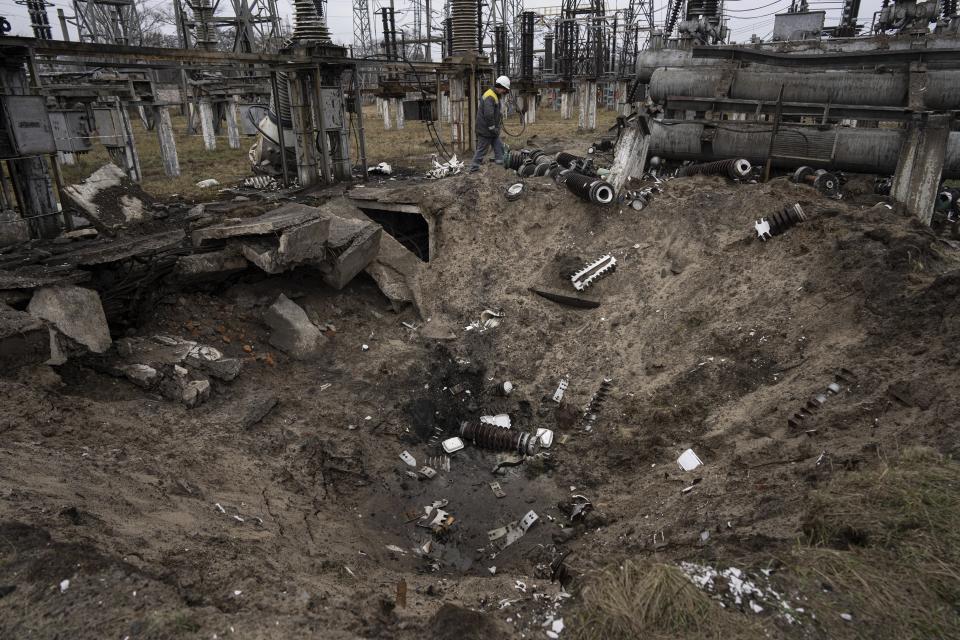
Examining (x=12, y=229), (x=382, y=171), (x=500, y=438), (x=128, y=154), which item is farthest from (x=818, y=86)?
(x=128, y=154)

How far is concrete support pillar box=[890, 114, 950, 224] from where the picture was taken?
7074 mm

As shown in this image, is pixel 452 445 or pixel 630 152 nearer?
pixel 452 445

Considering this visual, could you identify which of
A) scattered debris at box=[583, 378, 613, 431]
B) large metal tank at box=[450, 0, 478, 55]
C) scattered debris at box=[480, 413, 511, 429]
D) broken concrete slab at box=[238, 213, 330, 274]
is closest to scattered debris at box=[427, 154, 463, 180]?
broken concrete slab at box=[238, 213, 330, 274]

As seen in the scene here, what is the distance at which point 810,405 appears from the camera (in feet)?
15.4

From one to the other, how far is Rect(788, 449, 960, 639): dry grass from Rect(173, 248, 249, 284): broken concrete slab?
21.9 feet

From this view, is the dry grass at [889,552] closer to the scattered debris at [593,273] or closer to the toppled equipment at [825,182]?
the scattered debris at [593,273]

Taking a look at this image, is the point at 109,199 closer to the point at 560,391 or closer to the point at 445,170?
the point at 445,170

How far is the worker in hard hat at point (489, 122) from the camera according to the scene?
426 inches

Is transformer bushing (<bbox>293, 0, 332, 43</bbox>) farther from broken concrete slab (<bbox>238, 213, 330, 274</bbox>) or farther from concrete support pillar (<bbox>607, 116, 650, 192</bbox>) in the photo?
concrete support pillar (<bbox>607, 116, 650, 192</bbox>)

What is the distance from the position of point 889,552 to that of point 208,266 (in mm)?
7088

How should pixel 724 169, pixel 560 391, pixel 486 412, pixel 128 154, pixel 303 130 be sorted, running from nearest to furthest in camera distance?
pixel 560 391 < pixel 486 412 < pixel 724 169 < pixel 303 130 < pixel 128 154

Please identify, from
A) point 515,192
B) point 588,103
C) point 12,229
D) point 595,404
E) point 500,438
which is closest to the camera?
point 500,438

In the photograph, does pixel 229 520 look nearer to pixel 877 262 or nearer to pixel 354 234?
pixel 354 234

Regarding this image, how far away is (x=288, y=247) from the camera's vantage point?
22.9 feet
